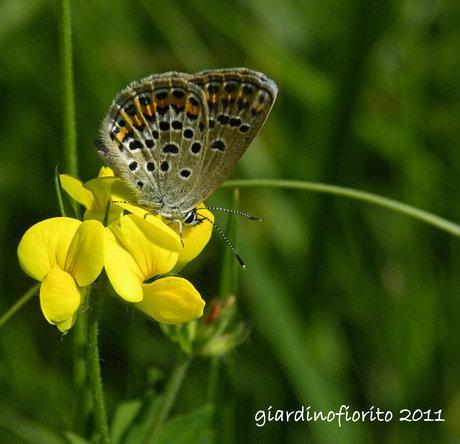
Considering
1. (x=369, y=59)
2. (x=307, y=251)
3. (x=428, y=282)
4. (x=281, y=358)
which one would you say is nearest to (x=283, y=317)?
(x=281, y=358)

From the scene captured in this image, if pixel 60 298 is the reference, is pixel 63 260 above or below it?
above

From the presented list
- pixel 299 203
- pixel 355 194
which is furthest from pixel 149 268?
pixel 299 203

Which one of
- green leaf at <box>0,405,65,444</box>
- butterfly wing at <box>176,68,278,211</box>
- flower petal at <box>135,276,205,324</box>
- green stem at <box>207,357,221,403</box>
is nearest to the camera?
flower petal at <box>135,276,205,324</box>

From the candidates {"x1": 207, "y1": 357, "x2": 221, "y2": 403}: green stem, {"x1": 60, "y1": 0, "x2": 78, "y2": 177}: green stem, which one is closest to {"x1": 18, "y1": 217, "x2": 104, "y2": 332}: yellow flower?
{"x1": 60, "y1": 0, "x2": 78, "y2": 177}: green stem

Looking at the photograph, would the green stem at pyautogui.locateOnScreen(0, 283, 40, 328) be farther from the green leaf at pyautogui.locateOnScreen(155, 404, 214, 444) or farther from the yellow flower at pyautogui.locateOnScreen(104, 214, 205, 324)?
the green leaf at pyautogui.locateOnScreen(155, 404, 214, 444)

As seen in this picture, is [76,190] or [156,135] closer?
[76,190]

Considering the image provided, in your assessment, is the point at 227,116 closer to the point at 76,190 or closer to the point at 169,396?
the point at 76,190
